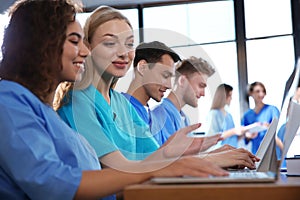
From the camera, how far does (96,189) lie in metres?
0.64

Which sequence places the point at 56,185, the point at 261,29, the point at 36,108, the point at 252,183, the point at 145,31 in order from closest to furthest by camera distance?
1. the point at 252,183
2. the point at 56,185
3. the point at 36,108
4. the point at 145,31
5. the point at 261,29

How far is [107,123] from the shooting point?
3.43ft

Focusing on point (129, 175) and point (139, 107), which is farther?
point (139, 107)

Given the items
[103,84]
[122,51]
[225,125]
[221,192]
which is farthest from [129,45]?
[225,125]

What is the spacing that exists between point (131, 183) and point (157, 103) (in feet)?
3.54

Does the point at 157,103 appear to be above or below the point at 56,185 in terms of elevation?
above

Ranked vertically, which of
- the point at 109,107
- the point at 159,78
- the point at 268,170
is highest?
the point at 159,78

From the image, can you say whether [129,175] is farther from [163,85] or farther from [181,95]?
[181,95]

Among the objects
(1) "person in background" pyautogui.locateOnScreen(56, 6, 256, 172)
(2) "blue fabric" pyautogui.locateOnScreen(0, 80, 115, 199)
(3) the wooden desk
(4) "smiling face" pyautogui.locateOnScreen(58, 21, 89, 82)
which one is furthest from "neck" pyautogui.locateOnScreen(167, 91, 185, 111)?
(3) the wooden desk

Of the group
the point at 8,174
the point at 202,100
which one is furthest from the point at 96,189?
the point at 202,100

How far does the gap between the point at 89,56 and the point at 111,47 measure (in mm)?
95

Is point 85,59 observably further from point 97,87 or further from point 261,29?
point 261,29

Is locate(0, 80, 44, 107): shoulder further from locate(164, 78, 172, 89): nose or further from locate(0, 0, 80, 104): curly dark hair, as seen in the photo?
locate(164, 78, 172, 89): nose

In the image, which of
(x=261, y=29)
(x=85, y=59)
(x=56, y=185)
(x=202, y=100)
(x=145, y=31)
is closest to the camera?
(x=56, y=185)
